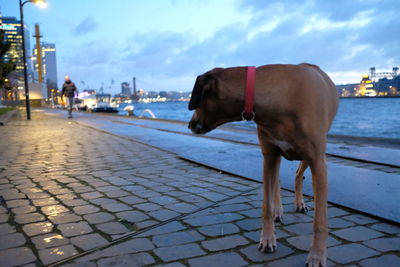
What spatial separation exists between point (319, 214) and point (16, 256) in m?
2.34

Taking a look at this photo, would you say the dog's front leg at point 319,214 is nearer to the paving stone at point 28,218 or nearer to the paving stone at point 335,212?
the paving stone at point 335,212

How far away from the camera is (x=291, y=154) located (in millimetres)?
2400

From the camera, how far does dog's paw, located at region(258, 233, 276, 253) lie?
262 centimetres

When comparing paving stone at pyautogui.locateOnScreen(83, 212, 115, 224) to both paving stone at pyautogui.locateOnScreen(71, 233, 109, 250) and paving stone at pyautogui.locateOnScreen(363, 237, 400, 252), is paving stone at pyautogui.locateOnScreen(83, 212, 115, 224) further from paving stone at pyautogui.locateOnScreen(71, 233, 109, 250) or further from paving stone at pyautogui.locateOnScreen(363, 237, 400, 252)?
paving stone at pyautogui.locateOnScreen(363, 237, 400, 252)

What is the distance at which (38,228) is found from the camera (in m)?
3.17

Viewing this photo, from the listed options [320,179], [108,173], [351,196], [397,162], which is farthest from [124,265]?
[397,162]

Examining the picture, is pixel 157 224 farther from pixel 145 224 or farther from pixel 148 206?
pixel 148 206

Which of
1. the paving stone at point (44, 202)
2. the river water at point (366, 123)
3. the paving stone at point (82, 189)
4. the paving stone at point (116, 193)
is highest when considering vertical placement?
the paving stone at point (116, 193)

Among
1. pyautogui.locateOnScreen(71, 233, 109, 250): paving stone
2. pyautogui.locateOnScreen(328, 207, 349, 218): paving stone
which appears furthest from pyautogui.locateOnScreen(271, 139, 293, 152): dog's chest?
pyautogui.locateOnScreen(71, 233, 109, 250): paving stone

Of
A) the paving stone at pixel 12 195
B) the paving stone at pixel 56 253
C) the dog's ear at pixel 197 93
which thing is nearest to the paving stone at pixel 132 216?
the paving stone at pixel 56 253

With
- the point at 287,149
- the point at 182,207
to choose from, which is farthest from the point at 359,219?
the point at 182,207

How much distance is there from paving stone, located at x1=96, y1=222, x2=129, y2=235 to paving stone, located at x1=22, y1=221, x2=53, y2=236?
1.51 feet

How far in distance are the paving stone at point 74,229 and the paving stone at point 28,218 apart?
14.5 inches

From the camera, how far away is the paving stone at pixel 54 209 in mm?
3623
